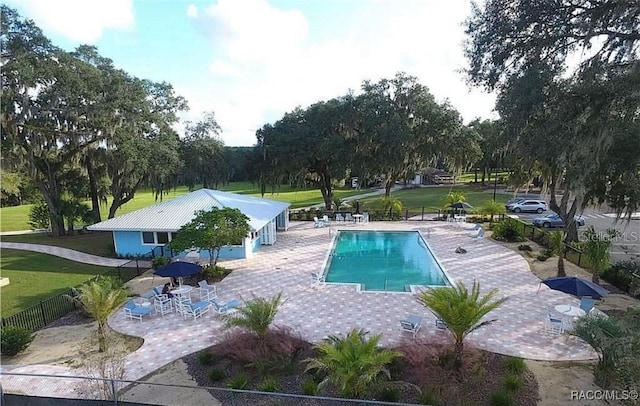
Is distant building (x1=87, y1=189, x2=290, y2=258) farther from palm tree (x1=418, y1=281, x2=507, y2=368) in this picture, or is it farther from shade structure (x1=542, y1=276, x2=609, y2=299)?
shade structure (x1=542, y1=276, x2=609, y2=299)

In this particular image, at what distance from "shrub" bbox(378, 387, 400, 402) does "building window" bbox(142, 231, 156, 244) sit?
1593 centimetres

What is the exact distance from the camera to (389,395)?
26.0ft

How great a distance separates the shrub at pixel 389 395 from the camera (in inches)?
311

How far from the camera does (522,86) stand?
11547 millimetres

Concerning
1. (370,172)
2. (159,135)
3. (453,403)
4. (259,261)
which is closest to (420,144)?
(370,172)

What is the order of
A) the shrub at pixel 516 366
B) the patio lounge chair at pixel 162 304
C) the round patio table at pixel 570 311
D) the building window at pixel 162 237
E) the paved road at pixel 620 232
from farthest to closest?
the building window at pixel 162 237
the paved road at pixel 620 232
the patio lounge chair at pixel 162 304
the round patio table at pixel 570 311
the shrub at pixel 516 366

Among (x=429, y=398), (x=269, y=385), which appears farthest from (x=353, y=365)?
(x=269, y=385)

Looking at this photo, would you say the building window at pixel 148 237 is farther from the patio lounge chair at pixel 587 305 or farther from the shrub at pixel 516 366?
the patio lounge chair at pixel 587 305

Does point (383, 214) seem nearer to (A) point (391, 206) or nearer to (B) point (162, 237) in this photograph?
(A) point (391, 206)

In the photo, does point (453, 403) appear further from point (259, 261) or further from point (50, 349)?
point (259, 261)

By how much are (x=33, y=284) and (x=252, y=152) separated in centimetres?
1892

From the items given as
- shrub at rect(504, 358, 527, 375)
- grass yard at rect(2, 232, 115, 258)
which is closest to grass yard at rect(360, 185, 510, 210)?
grass yard at rect(2, 232, 115, 258)

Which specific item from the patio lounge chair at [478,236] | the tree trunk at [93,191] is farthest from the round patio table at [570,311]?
the tree trunk at [93,191]

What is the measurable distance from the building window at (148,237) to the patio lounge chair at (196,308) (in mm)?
8283
